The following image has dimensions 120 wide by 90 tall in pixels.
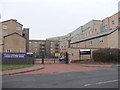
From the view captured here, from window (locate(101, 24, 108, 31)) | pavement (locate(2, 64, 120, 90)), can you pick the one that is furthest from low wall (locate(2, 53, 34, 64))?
window (locate(101, 24, 108, 31))

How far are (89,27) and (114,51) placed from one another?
6496 centimetres

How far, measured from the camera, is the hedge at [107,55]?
39.4 metres

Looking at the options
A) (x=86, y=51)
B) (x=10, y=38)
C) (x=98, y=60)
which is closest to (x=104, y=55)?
(x=98, y=60)

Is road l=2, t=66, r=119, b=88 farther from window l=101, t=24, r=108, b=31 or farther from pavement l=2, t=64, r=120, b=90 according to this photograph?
window l=101, t=24, r=108, b=31

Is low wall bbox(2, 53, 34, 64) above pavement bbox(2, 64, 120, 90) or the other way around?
above

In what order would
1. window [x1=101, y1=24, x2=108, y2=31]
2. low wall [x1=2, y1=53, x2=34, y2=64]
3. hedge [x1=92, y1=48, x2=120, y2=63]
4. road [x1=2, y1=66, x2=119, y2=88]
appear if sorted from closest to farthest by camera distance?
1. road [x1=2, y1=66, x2=119, y2=88]
2. low wall [x1=2, y1=53, x2=34, y2=64]
3. hedge [x1=92, y1=48, x2=120, y2=63]
4. window [x1=101, y1=24, x2=108, y2=31]

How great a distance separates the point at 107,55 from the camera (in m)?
39.4

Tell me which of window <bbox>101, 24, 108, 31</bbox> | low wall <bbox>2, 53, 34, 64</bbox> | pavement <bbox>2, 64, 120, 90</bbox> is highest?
window <bbox>101, 24, 108, 31</bbox>

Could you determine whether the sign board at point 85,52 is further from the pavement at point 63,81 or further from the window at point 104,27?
the window at point 104,27

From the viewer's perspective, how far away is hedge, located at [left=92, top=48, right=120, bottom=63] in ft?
129

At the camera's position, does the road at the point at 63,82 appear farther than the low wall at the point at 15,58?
No

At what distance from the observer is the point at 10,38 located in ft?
225

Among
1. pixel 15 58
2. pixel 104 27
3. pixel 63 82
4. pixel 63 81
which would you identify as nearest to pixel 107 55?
pixel 15 58

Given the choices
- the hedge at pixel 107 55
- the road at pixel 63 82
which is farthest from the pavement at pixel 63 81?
the hedge at pixel 107 55
